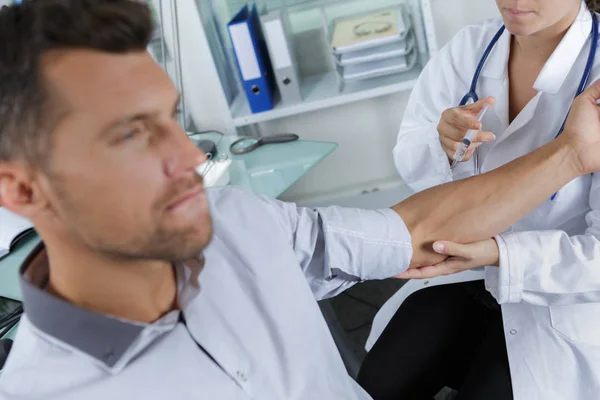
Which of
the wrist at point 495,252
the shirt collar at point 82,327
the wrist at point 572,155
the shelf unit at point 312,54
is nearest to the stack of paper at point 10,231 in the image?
the shelf unit at point 312,54

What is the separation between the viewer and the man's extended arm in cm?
84

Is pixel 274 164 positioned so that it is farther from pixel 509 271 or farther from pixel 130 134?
pixel 130 134

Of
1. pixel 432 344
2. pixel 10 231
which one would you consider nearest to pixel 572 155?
pixel 432 344

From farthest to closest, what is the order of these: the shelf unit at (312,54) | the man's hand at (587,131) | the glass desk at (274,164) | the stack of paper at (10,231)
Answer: the shelf unit at (312,54) → the glass desk at (274,164) → the stack of paper at (10,231) → the man's hand at (587,131)

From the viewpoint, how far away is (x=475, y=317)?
1132 mm

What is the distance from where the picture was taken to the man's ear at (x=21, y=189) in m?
0.58

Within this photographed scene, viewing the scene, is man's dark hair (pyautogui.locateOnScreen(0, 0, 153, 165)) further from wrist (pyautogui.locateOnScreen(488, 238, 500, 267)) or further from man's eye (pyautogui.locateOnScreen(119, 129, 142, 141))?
wrist (pyautogui.locateOnScreen(488, 238, 500, 267))

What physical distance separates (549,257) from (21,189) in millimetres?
805

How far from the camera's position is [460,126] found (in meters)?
0.98

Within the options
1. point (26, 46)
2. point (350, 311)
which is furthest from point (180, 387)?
point (350, 311)

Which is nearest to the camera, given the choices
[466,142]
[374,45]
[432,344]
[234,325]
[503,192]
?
[234,325]

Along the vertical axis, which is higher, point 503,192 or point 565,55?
point 565,55

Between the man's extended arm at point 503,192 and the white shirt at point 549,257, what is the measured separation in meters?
0.06

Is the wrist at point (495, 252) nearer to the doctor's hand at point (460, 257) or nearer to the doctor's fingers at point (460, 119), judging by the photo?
the doctor's hand at point (460, 257)
